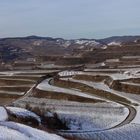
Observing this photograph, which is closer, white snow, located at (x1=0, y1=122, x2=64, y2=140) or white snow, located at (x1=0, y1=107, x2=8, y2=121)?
white snow, located at (x1=0, y1=122, x2=64, y2=140)

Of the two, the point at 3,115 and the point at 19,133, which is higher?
the point at 19,133

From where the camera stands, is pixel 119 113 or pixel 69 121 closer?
pixel 69 121

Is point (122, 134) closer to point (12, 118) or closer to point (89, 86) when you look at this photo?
point (12, 118)

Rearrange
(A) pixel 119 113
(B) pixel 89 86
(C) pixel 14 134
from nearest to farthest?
(C) pixel 14 134 → (A) pixel 119 113 → (B) pixel 89 86

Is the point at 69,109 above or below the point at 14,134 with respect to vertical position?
below

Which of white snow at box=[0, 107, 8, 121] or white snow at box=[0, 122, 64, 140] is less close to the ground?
white snow at box=[0, 122, 64, 140]

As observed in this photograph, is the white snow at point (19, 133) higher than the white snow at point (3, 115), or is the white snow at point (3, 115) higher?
the white snow at point (19, 133)

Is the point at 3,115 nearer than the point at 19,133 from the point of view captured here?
No

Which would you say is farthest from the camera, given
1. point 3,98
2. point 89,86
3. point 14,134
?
point 3,98

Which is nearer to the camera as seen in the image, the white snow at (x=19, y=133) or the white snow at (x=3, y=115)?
the white snow at (x=19, y=133)

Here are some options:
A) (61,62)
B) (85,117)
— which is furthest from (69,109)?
(61,62)

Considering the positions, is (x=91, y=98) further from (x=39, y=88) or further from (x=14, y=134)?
(x=14, y=134)
